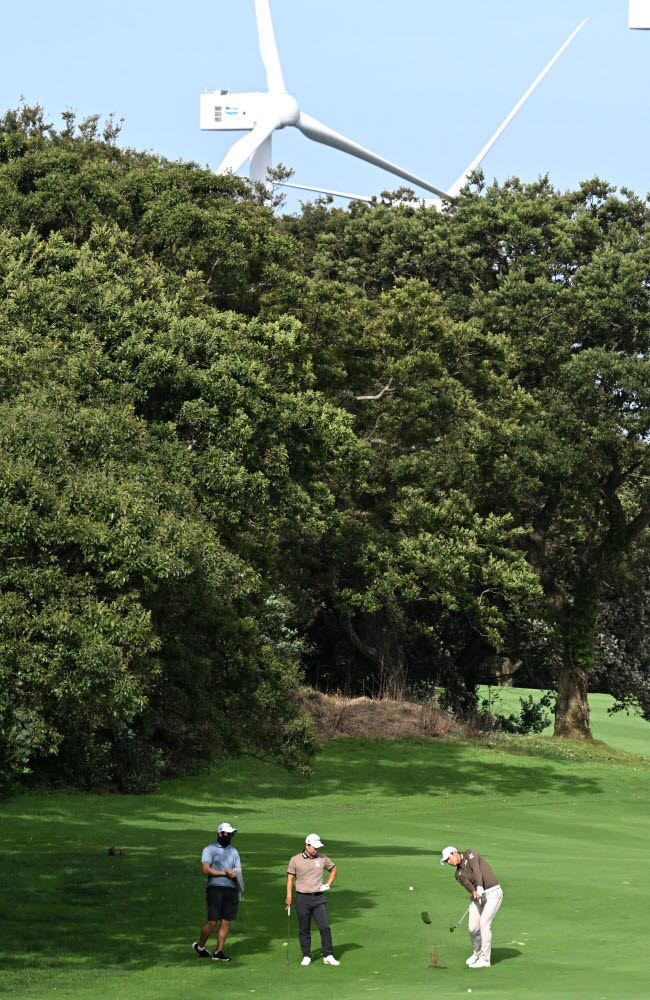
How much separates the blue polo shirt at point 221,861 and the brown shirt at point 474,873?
3.10 metres

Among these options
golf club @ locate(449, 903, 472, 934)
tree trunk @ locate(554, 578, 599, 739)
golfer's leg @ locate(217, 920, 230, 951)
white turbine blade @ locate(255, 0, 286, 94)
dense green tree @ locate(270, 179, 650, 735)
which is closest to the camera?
golfer's leg @ locate(217, 920, 230, 951)

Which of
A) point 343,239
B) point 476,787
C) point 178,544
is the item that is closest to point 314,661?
point 476,787

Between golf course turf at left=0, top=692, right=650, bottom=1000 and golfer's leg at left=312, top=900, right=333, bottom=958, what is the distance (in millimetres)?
247

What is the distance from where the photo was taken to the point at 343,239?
54344 millimetres

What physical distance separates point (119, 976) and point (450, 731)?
34.8m

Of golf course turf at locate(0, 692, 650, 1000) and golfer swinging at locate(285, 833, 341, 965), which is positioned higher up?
golfer swinging at locate(285, 833, 341, 965)

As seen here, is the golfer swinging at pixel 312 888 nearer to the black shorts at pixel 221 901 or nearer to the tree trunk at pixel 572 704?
the black shorts at pixel 221 901

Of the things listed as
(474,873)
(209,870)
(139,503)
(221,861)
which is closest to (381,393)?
(139,503)

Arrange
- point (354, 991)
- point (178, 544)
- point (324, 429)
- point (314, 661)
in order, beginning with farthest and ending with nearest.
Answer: point (314, 661)
point (324, 429)
point (178, 544)
point (354, 991)

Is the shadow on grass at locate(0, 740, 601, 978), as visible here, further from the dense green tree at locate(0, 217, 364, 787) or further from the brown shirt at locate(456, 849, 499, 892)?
the dense green tree at locate(0, 217, 364, 787)

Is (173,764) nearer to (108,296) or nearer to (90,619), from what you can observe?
(108,296)

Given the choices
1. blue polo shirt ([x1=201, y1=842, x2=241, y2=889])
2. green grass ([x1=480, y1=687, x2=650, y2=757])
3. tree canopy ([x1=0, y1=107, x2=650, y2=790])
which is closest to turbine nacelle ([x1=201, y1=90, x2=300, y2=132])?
tree canopy ([x1=0, y1=107, x2=650, y2=790])

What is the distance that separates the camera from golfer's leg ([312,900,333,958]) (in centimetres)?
1842

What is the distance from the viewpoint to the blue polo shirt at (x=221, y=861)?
18562 millimetres
